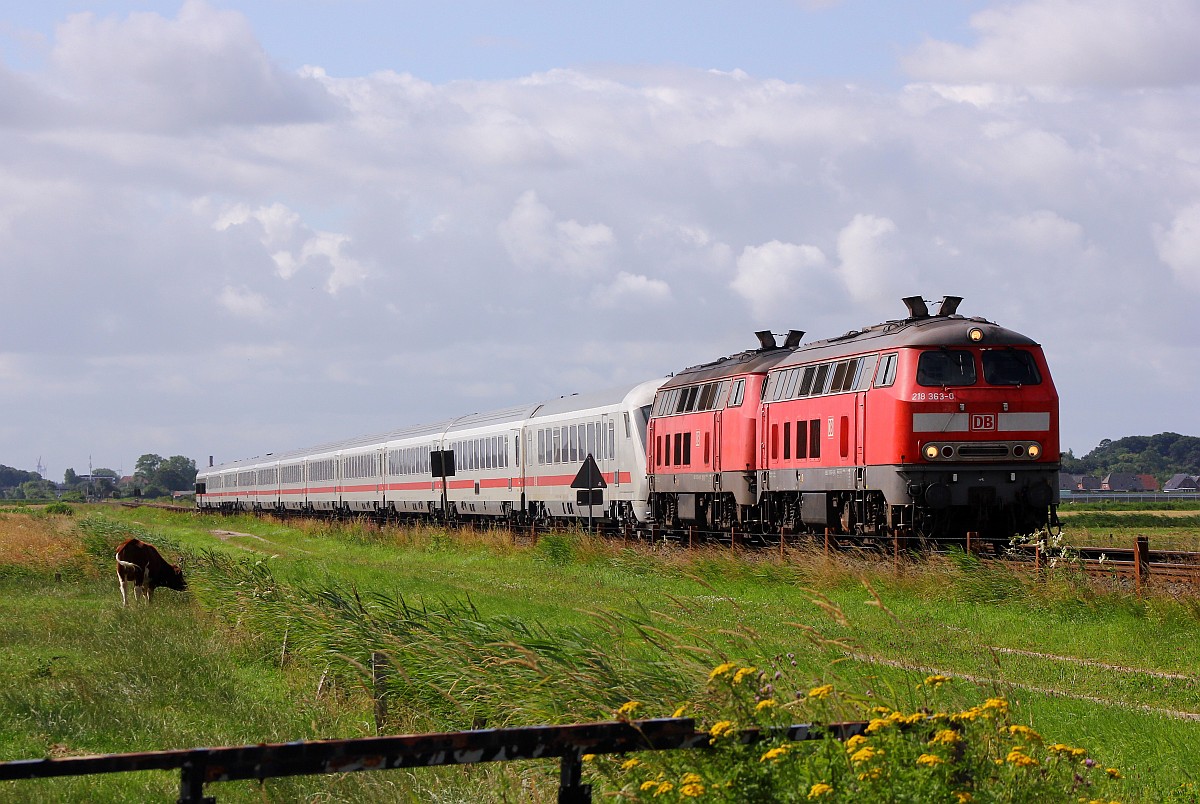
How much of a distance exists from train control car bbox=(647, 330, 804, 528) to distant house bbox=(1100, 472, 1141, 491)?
143 m

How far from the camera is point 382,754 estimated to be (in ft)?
17.6

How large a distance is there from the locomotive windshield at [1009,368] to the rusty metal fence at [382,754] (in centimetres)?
1920

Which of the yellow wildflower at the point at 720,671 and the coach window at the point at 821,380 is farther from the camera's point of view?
the coach window at the point at 821,380

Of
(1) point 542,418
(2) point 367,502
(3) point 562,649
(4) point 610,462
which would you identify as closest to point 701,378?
(4) point 610,462

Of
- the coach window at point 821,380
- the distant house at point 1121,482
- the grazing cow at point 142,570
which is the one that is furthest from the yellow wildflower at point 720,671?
the distant house at point 1121,482

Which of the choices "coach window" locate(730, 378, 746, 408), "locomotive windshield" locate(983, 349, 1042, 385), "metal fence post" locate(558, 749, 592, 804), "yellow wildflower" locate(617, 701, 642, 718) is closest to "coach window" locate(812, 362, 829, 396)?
"locomotive windshield" locate(983, 349, 1042, 385)

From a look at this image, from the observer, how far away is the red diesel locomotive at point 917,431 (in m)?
23.8

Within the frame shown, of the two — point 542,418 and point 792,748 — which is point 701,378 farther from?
point 792,748

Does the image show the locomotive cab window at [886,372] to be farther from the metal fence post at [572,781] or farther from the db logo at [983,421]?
the metal fence post at [572,781]

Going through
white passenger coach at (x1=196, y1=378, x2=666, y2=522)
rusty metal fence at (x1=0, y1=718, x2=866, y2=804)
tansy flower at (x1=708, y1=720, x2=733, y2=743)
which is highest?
white passenger coach at (x1=196, y1=378, x2=666, y2=522)

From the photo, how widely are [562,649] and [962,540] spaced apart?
15629 millimetres

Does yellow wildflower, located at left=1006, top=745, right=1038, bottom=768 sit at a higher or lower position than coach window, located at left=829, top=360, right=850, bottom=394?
lower

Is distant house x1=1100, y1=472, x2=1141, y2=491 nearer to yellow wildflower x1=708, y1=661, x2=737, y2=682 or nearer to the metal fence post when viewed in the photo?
yellow wildflower x1=708, y1=661, x2=737, y2=682

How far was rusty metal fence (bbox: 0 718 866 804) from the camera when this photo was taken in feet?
16.5
